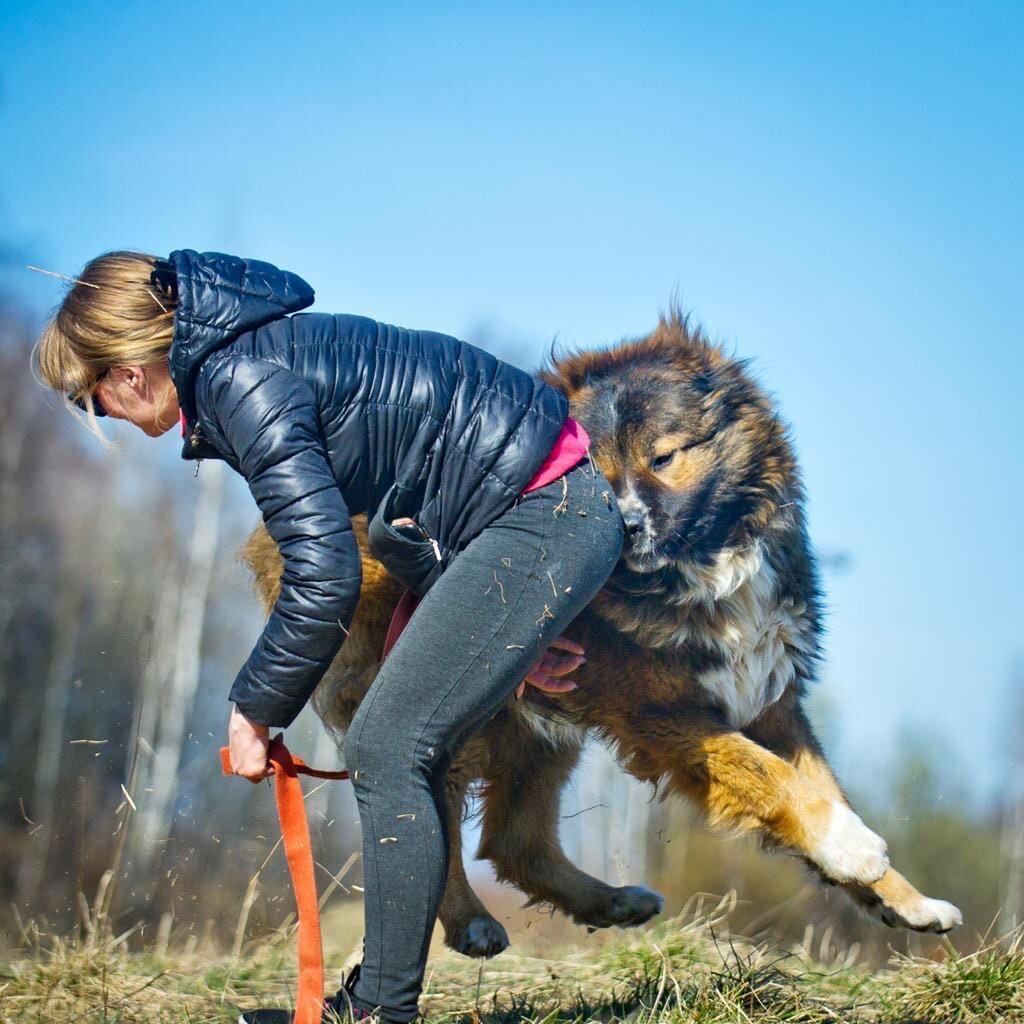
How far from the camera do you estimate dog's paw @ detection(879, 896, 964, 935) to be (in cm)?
378

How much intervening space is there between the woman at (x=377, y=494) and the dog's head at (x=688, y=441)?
1.37 metres

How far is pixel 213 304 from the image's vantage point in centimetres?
287

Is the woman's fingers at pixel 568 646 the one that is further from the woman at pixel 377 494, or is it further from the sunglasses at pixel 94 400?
the sunglasses at pixel 94 400

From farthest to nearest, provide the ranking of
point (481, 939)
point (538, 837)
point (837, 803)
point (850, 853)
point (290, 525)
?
point (538, 837), point (481, 939), point (837, 803), point (850, 853), point (290, 525)

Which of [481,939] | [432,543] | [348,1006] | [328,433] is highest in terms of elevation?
[328,433]

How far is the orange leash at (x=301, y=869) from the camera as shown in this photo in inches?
116

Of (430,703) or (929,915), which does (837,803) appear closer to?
(929,915)

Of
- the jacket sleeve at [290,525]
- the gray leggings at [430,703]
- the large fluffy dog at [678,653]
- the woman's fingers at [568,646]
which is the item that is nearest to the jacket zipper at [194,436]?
the jacket sleeve at [290,525]

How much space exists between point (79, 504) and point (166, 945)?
12.4 metres

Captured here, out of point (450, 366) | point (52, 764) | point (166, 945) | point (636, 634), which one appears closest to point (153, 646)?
point (52, 764)

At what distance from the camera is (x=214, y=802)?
14789 millimetres

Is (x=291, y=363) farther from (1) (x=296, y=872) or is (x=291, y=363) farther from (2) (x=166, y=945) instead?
(2) (x=166, y=945)

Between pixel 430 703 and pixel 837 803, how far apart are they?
1.81 meters

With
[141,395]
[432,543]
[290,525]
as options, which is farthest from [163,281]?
[432,543]
